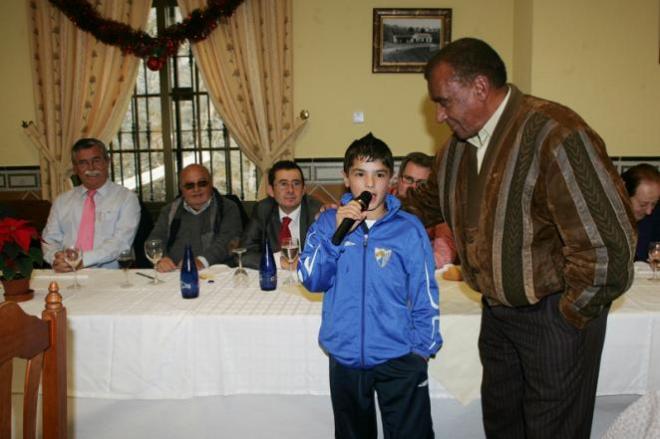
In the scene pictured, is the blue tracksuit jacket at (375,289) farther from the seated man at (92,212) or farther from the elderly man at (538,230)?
the seated man at (92,212)

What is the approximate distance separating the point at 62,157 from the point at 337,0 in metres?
3.28

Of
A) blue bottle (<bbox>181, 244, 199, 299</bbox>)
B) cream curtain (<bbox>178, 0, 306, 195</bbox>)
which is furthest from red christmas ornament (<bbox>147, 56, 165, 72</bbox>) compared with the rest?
blue bottle (<bbox>181, 244, 199, 299</bbox>)

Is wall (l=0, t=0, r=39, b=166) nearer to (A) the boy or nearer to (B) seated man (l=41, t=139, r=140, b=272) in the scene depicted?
(B) seated man (l=41, t=139, r=140, b=272)

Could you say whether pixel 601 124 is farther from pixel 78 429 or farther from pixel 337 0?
pixel 78 429

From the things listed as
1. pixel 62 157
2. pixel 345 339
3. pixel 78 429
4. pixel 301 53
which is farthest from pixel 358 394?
pixel 62 157

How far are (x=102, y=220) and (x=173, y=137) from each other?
248cm

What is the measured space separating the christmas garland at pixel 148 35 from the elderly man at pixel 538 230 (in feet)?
13.2

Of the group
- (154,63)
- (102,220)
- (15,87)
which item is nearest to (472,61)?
(102,220)

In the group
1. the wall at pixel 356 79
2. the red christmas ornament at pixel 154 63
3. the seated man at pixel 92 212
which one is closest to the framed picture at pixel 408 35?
the wall at pixel 356 79

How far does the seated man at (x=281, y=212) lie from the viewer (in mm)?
2990

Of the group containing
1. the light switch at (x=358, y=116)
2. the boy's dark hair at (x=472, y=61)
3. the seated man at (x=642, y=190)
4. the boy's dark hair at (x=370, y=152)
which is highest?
the light switch at (x=358, y=116)

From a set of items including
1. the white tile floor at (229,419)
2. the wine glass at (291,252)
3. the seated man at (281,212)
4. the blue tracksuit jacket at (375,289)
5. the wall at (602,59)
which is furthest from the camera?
the wall at (602,59)

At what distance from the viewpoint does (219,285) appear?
2.28m

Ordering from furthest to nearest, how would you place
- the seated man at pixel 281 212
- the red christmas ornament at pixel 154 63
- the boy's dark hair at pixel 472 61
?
the red christmas ornament at pixel 154 63
the seated man at pixel 281 212
the boy's dark hair at pixel 472 61
